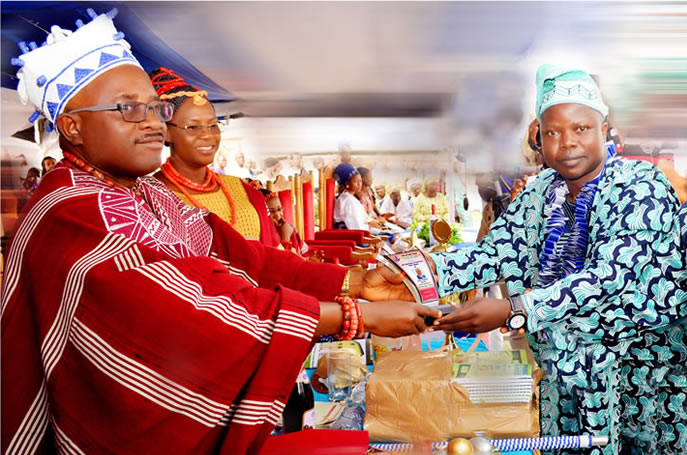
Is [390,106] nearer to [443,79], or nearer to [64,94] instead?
[443,79]

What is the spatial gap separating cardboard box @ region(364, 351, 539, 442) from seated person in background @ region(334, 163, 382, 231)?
4440 millimetres

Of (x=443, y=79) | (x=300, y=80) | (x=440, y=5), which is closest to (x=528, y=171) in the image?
(x=443, y=79)

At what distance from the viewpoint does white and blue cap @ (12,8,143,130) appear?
4.37 ft

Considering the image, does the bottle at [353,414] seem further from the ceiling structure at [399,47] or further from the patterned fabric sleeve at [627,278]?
the ceiling structure at [399,47]

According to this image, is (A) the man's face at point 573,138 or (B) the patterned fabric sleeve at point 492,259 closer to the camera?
(A) the man's face at point 573,138

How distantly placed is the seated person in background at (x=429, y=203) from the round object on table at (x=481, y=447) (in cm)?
308

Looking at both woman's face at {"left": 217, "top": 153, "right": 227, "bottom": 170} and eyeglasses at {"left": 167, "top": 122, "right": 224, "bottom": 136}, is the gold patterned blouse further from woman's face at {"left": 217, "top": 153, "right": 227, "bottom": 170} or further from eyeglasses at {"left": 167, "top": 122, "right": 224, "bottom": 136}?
woman's face at {"left": 217, "top": 153, "right": 227, "bottom": 170}

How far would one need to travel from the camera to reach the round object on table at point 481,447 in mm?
1519

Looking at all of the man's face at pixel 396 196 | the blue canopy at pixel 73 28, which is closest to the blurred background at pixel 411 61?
the blue canopy at pixel 73 28

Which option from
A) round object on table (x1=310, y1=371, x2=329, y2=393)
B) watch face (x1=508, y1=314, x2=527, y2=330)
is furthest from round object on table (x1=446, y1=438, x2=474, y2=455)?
round object on table (x1=310, y1=371, x2=329, y2=393)

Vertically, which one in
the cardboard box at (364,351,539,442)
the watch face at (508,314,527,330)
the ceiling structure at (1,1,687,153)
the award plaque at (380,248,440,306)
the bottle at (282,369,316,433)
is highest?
the ceiling structure at (1,1,687,153)

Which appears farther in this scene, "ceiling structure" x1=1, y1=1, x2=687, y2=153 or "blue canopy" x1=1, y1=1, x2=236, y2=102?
"ceiling structure" x1=1, y1=1, x2=687, y2=153

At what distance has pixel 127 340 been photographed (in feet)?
3.58

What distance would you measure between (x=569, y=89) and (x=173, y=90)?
1.67 metres
